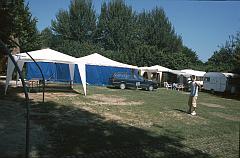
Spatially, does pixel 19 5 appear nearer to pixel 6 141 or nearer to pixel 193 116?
pixel 193 116

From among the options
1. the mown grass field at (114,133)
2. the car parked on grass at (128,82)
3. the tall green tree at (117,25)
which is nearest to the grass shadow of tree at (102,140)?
the mown grass field at (114,133)

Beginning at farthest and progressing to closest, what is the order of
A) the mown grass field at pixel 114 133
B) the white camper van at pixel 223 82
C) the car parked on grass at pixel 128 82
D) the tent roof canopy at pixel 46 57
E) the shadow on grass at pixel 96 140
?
1. the white camper van at pixel 223 82
2. the car parked on grass at pixel 128 82
3. the tent roof canopy at pixel 46 57
4. the mown grass field at pixel 114 133
5. the shadow on grass at pixel 96 140

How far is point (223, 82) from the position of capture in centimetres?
3450

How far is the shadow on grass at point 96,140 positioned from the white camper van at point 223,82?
83.2ft

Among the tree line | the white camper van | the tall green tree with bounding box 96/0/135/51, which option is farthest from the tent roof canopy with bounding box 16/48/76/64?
the tall green tree with bounding box 96/0/135/51

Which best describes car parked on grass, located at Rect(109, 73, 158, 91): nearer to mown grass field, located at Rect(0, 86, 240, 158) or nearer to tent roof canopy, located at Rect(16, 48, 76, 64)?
tent roof canopy, located at Rect(16, 48, 76, 64)

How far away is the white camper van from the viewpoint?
34.4 m

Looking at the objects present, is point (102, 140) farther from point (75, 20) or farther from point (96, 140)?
point (75, 20)

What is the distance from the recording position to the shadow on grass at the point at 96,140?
739 cm

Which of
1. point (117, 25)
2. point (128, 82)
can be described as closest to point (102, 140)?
point (128, 82)

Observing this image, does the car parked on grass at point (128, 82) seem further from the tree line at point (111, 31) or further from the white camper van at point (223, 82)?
the tree line at point (111, 31)

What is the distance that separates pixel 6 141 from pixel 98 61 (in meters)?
23.8

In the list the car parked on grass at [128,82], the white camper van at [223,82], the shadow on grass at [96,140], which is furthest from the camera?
the white camper van at [223,82]

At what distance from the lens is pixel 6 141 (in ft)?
25.7
